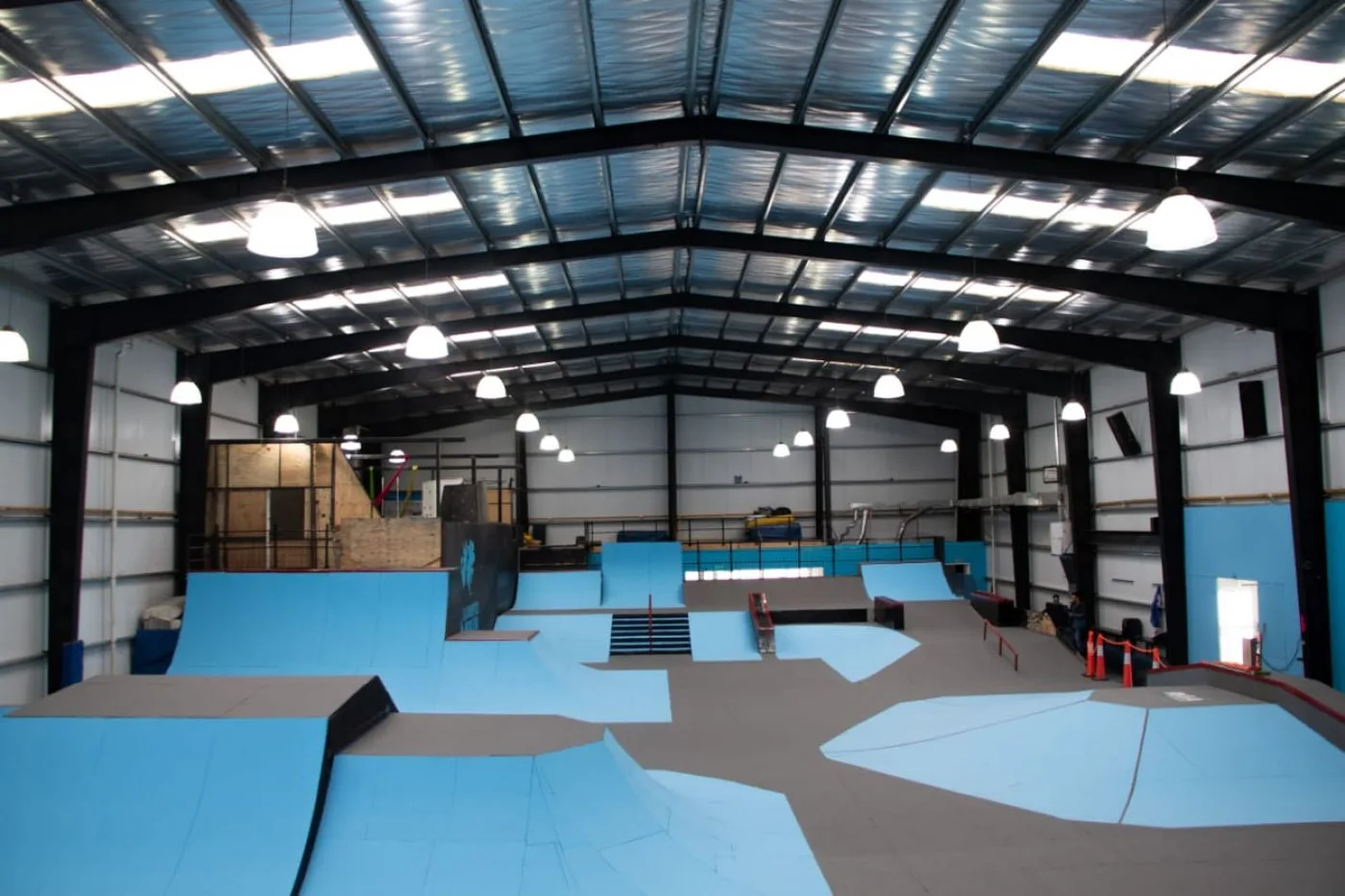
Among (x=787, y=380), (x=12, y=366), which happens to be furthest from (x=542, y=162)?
(x=787, y=380)

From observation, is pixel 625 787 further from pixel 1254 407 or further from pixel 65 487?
pixel 1254 407

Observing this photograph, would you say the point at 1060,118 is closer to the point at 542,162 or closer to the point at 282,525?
the point at 542,162

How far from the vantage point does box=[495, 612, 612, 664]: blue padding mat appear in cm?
1551

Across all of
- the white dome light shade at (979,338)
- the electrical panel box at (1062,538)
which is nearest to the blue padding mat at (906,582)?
the electrical panel box at (1062,538)

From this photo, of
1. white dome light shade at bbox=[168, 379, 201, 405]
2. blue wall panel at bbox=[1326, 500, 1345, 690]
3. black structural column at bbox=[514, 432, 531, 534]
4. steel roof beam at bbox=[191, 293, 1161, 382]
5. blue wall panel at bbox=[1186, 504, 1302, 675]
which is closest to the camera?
blue wall panel at bbox=[1326, 500, 1345, 690]

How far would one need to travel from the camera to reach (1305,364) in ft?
39.0

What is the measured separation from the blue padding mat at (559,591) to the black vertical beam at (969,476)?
12.0m

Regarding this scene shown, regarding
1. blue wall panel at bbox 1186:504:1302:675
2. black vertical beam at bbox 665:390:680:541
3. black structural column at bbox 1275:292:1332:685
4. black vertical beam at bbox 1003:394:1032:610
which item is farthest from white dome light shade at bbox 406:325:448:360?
black vertical beam at bbox 665:390:680:541

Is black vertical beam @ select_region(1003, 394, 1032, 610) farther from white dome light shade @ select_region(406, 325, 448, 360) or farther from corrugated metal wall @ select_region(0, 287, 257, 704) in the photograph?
corrugated metal wall @ select_region(0, 287, 257, 704)

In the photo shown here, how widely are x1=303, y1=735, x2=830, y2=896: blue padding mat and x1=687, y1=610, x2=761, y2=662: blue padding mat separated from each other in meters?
9.97

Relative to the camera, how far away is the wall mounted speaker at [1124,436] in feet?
56.1

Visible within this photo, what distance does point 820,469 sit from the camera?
26.2m

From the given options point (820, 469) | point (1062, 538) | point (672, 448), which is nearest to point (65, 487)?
point (672, 448)

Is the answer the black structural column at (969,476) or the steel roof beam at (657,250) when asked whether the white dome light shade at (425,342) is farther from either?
the black structural column at (969,476)
